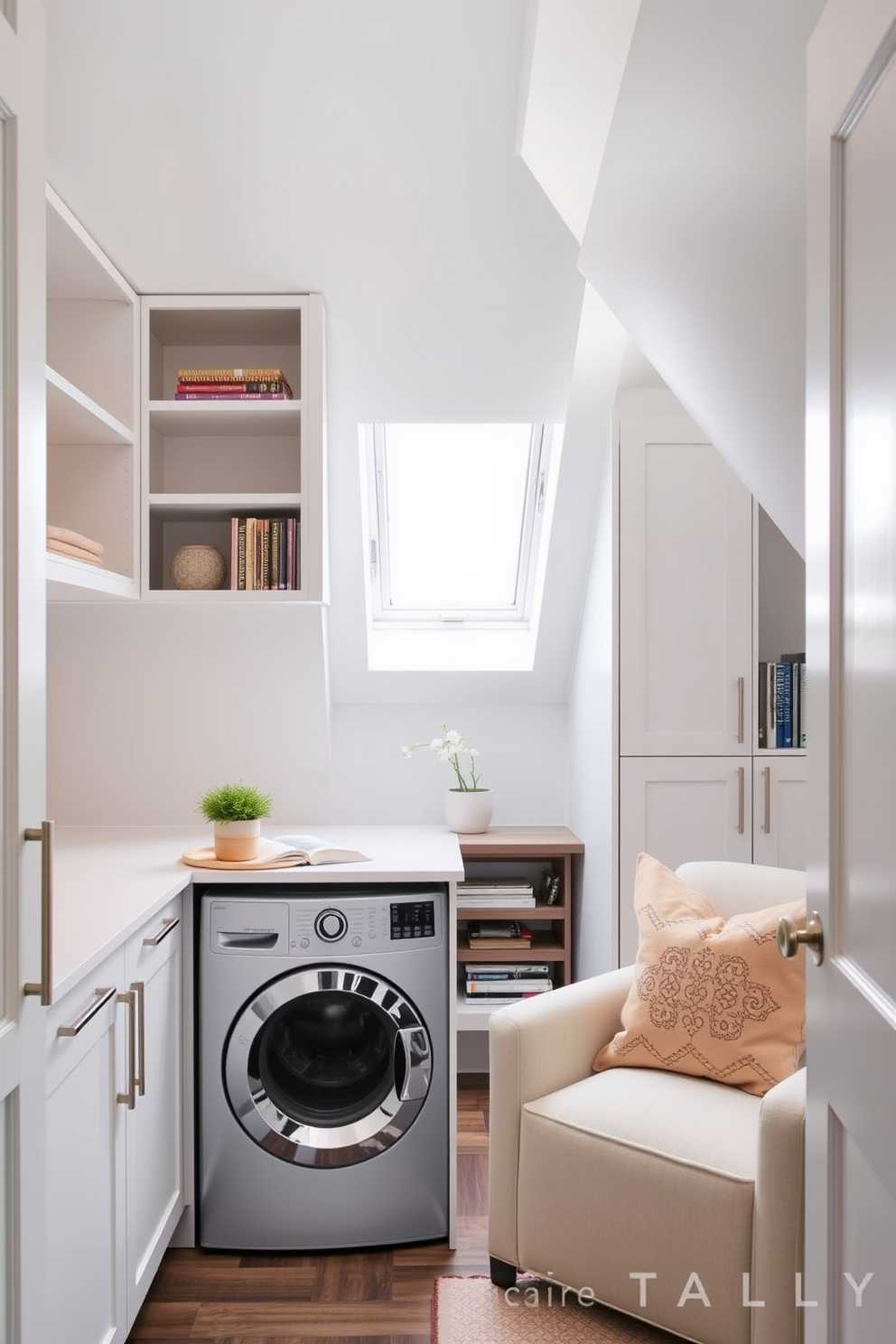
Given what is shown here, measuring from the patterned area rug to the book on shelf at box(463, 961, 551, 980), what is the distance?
1.12 meters

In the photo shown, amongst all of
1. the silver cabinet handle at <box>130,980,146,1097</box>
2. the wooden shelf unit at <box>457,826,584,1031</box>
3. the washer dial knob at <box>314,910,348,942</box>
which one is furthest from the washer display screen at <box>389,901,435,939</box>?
the wooden shelf unit at <box>457,826,584,1031</box>

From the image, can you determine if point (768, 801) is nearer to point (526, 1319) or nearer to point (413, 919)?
point (413, 919)

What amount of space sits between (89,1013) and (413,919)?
3.10ft

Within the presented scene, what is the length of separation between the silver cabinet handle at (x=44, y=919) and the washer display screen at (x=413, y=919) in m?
1.24

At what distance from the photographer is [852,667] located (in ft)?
3.15

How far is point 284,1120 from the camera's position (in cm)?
231

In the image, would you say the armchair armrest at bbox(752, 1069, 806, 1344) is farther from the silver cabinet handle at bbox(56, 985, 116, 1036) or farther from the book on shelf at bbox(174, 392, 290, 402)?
the book on shelf at bbox(174, 392, 290, 402)

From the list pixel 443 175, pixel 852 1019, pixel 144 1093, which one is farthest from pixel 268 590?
pixel 852 1019

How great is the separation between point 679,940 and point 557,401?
153cm

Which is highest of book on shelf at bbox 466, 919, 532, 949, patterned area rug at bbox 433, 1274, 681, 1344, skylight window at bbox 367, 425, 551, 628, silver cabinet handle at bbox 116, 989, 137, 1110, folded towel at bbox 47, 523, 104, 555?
skylight window at bbox 367, 425, 551, 628

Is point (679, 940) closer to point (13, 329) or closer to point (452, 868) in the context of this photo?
point (452, 868)

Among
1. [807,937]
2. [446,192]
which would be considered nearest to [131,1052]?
[807,937]

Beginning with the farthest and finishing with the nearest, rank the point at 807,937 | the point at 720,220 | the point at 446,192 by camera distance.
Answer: the point at 446,192
the point at 720,220
the point at 807,937

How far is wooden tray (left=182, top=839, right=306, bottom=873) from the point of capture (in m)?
2.38
